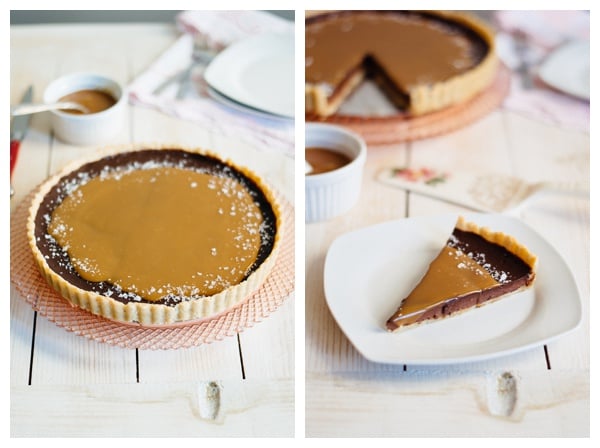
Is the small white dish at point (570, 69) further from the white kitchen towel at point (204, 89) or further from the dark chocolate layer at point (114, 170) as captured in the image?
the dark chocolate layer at point (114, 170)

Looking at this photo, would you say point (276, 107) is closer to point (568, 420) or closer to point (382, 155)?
point (382, 155)

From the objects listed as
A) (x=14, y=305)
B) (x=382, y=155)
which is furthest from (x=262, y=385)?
(x=382, y=155)

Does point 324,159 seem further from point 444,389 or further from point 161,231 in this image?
point 444,389

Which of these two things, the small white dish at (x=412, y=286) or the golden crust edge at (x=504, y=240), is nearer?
the small white dish at (x=412, y=286)

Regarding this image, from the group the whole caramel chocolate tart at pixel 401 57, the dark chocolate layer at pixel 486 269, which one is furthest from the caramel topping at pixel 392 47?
the dark chocolate layer at pixel 486 269

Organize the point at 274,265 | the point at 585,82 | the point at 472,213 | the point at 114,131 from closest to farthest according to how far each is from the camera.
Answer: the point at 274,265
the point at 472,213
the point at 114,131
the point at 585,82

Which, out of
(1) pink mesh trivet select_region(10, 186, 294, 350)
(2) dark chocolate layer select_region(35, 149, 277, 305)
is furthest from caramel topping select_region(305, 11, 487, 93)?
(1) pink mesh trivet select_region(10, 186, 294, 350)
